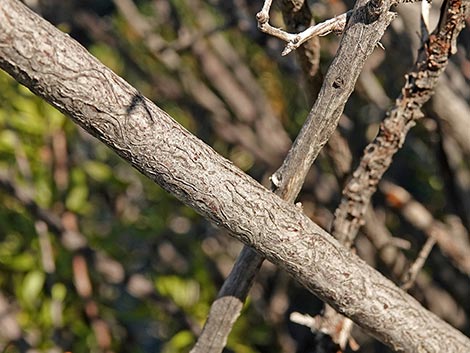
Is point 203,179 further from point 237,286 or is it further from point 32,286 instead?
point 32,286

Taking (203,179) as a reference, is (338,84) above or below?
above

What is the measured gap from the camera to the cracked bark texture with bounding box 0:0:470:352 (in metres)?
0.96

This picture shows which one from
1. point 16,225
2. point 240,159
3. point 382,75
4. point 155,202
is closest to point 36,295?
point 16,225

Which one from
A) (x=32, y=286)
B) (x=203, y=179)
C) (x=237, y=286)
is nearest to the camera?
(x=203, y=179)

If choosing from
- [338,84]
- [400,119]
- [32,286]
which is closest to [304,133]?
[338,84]

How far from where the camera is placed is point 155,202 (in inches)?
105

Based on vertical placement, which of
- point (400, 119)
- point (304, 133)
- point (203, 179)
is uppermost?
point (400, 119)

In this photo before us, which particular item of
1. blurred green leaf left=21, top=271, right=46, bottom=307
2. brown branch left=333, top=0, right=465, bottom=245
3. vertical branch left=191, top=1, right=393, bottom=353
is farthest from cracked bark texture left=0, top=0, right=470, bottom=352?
blurred green leaf left=21, top=271, right=46, bottom=307

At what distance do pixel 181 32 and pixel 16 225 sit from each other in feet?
2.61

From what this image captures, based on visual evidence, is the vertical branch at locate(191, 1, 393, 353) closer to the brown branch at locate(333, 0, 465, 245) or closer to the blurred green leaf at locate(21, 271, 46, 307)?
the brown branch at locate(333, 0, 465, 245)

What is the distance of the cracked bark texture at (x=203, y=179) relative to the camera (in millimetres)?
955

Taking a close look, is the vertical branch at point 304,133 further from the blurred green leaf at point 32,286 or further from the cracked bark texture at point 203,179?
the blurred green leaf at point 32,286

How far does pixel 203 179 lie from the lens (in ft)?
3.54

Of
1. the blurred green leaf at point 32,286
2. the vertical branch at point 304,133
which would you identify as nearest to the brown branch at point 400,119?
the vertical branch at point 304,133
